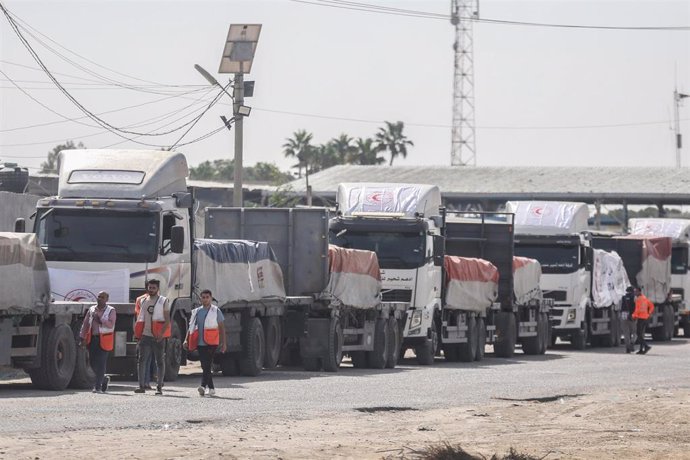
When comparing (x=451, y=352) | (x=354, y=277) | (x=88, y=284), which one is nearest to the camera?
(x=88, y=284)

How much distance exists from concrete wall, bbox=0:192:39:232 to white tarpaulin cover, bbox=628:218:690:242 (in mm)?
26453

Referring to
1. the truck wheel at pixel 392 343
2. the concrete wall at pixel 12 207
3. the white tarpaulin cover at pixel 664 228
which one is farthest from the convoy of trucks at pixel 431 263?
the white tarpaulin cover at pixel 664 228

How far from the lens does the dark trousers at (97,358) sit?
2344cm

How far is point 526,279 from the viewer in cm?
4075

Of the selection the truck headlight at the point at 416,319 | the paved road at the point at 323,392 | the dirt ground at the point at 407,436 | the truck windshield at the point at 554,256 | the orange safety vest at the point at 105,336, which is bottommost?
the dirt ground at the point at 407,436

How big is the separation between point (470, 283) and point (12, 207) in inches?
412

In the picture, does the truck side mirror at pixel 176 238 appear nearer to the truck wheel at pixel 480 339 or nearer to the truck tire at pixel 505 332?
the truck wheel at pixel 480 339

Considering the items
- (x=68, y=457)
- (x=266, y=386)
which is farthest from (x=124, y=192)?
(x=68, y=457)

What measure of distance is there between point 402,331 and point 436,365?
1.48m

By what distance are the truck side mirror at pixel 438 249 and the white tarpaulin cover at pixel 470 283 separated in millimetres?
923

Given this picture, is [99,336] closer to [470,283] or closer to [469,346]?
[470,283]

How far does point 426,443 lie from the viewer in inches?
685

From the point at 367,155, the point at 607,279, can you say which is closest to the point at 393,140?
the point at 367,155

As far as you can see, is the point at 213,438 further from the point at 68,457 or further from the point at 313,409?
the point at 313,409
